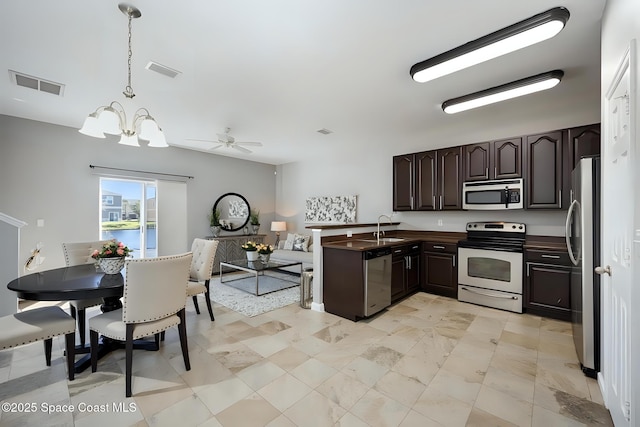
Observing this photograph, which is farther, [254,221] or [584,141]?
[254,221]

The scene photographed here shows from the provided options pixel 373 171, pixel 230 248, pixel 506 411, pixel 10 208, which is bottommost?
pixel 506 411

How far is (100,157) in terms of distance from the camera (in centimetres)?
463

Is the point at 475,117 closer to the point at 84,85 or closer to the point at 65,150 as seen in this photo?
the point at 84,85

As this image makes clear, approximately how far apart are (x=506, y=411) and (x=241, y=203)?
609cm

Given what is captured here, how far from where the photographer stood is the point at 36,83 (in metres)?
2.90

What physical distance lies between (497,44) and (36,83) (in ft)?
14.7

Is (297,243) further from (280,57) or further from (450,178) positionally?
(280,57)

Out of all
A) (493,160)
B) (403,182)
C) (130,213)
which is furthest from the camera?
(130,213)

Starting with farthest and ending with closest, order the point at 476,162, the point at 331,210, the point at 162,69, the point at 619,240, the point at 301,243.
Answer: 1. the point at 331,210
2. the point at 301,243
3. the point at 476,162
4. the point at 162,69
5. the point at 619,240

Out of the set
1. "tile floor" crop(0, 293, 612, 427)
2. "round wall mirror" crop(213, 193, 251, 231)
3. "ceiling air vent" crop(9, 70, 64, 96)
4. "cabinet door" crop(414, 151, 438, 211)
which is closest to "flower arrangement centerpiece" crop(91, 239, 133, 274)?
"tile floor" crop(0, 293, 612, 427)

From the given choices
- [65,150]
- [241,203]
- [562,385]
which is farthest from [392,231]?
[65,150]

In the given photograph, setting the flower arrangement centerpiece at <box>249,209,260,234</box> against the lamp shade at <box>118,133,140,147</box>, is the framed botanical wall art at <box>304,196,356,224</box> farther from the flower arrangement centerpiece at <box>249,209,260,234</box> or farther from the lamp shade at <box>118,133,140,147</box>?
the lamp shade at <box>118,133,140,147</box>

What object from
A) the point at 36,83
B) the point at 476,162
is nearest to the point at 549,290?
the point at 476,162

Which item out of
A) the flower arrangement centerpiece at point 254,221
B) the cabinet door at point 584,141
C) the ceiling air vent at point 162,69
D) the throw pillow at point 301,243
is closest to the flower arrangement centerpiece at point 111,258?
the ceiling air vent at point 162,69
